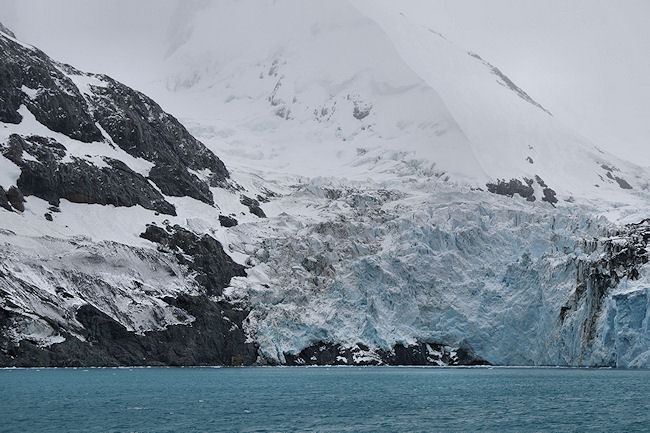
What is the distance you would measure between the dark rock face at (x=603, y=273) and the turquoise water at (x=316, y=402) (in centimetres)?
1357

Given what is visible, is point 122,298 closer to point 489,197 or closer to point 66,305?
point 66,305

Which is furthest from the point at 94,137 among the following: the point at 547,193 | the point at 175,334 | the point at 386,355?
the point at 547,193

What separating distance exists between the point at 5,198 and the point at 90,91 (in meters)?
39.9

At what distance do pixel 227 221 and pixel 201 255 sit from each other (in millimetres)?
19376

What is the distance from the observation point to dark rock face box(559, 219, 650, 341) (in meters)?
112

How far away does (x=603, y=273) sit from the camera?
113562 millimetres

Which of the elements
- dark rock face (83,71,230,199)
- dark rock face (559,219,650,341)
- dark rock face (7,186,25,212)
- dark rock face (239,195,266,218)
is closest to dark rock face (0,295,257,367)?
dark rock face (7,186,25,212)

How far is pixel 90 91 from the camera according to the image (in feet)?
495

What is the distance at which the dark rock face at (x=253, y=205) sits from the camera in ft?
510

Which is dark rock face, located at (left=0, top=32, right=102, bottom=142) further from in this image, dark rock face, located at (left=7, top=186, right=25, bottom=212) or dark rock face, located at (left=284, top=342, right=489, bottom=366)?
dark rock face, located at (left=284, top=342, right=489, bottom=366)

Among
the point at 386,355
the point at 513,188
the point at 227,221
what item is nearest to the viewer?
the point at 386,355

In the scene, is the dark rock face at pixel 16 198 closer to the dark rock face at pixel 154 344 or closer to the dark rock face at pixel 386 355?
the dark rock face at pixel 154 344

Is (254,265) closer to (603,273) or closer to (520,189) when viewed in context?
(603,273)

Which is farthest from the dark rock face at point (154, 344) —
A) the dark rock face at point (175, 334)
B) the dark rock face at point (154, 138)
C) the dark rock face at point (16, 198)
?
the dark rock face at point (154, 138)
